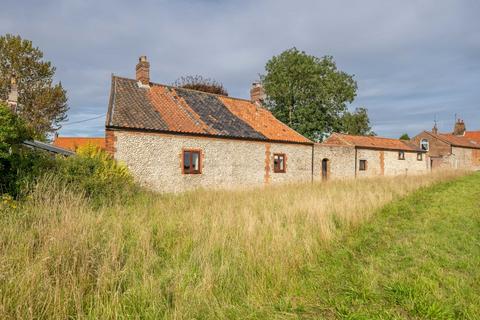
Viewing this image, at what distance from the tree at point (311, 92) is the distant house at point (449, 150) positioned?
14977 mm

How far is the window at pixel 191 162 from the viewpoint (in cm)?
1754

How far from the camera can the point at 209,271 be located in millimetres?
4094

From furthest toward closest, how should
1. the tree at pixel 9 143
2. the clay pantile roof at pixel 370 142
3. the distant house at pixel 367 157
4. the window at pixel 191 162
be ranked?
the clay pantile roof at pixel 370 142 < the distant house at pixel 367 157 < the window at pixel 191 162 < the tree at pixel 9 143

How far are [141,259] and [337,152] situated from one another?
23.3 metres

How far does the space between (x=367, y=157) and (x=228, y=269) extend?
27.6m

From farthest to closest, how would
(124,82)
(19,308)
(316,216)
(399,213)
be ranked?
(124,82) < (399,213) < (316,216) < (19,308)

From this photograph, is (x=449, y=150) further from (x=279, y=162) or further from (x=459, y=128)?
(x=279, y=162)

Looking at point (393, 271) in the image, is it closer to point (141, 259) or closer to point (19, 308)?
point (141, 259)

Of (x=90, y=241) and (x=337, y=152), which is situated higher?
(x=337, y=152)

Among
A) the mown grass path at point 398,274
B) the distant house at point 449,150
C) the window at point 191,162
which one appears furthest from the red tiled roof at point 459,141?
the mown grass path at point 398,274

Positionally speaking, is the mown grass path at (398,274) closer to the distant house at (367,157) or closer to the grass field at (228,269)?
the grass field at (228,269)

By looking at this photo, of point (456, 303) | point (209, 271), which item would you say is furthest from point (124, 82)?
point (456, 303)

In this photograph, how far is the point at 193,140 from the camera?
700 inches

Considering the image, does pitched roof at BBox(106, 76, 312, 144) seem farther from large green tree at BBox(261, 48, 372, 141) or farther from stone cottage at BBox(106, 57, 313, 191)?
large green tree at BBox(261, 48, 372, 141)
